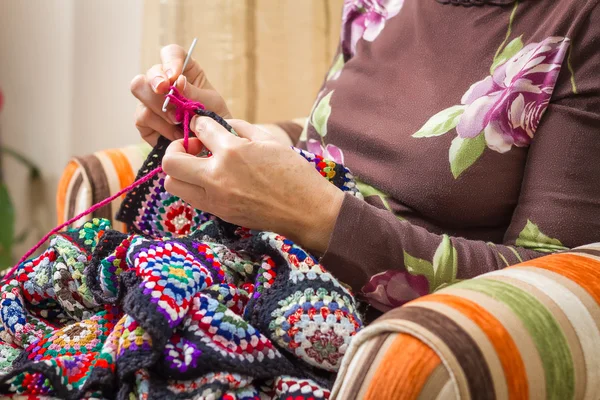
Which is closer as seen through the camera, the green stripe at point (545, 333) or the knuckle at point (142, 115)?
the green stripe at point (545, 333)

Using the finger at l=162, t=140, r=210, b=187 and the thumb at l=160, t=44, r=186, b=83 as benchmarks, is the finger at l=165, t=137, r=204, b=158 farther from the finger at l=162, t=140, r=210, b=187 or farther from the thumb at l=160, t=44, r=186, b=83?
the thumb at l=160, t=44, r=186, b=83

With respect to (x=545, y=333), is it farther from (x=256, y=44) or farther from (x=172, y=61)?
(x=256, y=44)

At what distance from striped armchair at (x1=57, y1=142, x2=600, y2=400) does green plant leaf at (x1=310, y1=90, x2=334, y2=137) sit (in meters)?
0.45

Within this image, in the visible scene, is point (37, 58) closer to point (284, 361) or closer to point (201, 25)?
point (201, 25)

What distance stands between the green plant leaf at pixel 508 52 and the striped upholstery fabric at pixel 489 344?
0.33 m

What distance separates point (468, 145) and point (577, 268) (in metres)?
0.24

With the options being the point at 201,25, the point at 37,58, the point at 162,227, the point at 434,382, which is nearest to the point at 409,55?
the point at 162,227

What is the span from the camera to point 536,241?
32.6 inches

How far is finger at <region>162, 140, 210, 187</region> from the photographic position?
747 mm

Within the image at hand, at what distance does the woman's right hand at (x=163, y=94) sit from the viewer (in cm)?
91

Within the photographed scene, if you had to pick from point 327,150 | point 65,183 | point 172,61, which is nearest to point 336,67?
point 327,150

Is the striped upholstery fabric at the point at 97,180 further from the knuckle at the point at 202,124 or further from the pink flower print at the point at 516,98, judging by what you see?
the pink flower print at the point at 516,98

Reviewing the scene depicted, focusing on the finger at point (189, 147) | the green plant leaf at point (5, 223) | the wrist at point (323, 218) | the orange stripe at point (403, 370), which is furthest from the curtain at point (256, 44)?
the orange stripe at point (403, 370)

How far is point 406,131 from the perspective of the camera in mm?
925
